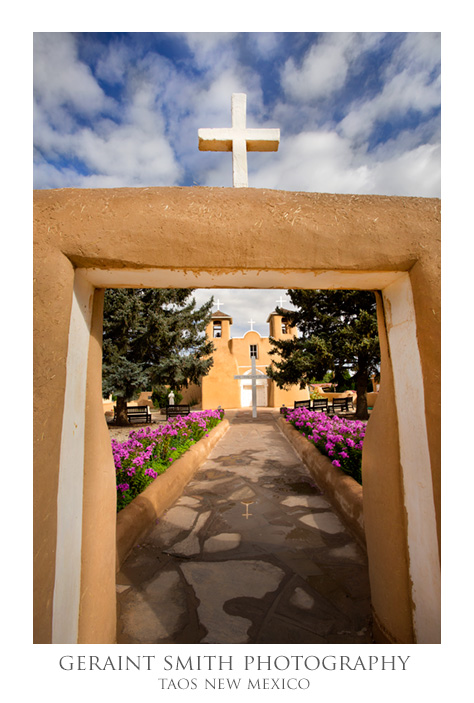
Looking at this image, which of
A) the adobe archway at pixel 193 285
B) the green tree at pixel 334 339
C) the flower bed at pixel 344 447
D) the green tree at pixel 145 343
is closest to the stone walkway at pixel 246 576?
the adobe archway at pixel 193 285

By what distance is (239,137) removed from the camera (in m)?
2.21

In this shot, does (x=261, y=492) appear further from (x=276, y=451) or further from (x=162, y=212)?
(x=162, y=212)

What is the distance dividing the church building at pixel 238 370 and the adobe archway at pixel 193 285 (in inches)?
606

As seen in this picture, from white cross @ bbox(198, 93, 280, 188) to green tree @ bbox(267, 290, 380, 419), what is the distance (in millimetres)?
8744

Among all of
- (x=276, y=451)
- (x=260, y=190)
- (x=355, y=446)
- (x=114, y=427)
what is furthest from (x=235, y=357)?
(x=260, y=190)

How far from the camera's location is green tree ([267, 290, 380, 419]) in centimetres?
1045

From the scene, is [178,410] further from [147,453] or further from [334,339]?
[147,453]

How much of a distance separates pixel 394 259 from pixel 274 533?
304 centimetres

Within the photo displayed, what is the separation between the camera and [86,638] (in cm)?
164

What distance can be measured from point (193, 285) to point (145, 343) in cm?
1151

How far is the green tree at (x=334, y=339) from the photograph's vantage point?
10.5m

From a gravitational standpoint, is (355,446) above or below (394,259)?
below

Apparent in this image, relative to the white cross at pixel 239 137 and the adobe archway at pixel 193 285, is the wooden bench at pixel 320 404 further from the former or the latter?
the white cross at pixel 239 137

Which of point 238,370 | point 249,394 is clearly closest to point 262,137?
point 238,370
